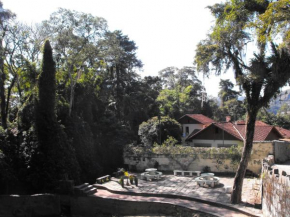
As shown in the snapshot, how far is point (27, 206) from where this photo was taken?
41.1 ft

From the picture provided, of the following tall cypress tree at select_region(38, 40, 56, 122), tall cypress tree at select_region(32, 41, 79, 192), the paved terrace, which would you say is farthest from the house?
tall cypress tree at select_region(38, 40, 56, 122)

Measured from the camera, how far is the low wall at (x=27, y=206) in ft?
41.0

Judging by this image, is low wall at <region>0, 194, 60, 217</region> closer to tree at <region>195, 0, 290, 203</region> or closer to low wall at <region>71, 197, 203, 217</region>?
Answer: low wall at <region>71, 197, 203, 217</region>

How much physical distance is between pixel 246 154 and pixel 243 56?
12.1ft

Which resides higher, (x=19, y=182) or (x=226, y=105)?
(x=226, y=105)

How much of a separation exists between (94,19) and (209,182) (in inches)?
487

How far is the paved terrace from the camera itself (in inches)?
421

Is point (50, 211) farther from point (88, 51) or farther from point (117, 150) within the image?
point (88, 51)

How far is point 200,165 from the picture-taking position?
16.6 m

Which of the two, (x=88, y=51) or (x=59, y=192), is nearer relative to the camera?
(x=59, y=192)

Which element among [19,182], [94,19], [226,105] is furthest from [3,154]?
[226,105]

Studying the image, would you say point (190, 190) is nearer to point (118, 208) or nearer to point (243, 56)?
point (118, 208)

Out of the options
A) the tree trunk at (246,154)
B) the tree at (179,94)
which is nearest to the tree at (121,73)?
the tree at (179,94)

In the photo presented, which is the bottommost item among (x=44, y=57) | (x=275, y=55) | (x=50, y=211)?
(x=50, y=211)
